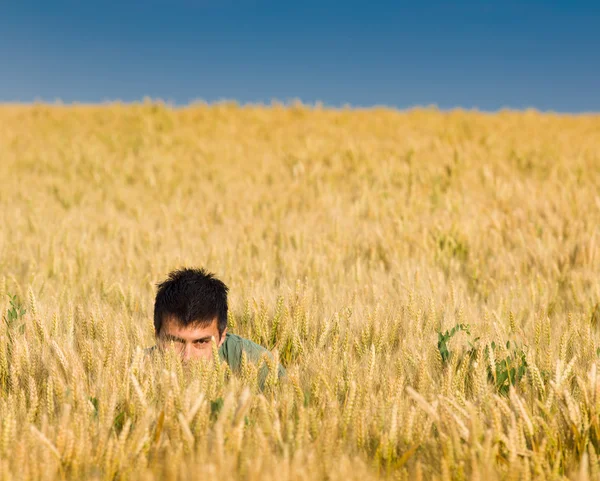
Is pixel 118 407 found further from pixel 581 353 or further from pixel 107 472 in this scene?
pixel 581 353

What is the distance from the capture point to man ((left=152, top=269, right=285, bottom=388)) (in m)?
2.55

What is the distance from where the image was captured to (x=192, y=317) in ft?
8.34

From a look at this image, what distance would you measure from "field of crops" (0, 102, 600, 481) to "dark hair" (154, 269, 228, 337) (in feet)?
0.61

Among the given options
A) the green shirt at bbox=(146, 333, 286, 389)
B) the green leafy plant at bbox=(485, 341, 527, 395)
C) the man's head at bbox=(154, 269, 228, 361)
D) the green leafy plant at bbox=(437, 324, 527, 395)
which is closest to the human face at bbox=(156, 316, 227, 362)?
the man's head at bbox=(154, 269, 228, 361)

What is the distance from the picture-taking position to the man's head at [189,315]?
2549mm

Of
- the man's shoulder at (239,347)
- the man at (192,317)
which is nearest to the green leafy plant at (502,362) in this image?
the man at (192,317)

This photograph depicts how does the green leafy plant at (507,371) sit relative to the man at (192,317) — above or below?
below

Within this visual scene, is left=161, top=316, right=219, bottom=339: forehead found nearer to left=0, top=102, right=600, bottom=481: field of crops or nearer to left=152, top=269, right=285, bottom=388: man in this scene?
left=152, top=269, right=285, bottom=388: man

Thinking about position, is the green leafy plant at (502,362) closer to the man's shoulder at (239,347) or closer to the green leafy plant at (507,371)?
the green leafy plant at (507,371)

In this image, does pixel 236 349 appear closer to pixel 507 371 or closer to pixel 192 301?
pixel 192 301

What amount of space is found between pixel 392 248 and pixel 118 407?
2852mm

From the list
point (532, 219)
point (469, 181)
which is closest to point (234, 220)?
point (532, 219)

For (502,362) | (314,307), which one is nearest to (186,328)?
(314,307)

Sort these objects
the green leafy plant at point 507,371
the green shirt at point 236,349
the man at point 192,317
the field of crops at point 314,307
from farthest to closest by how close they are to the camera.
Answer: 1. the green shirt at point 236,349
2. the man at point 192,317
3. the green leafy plant at point 507,371
4. the field of crops at point 314,307
